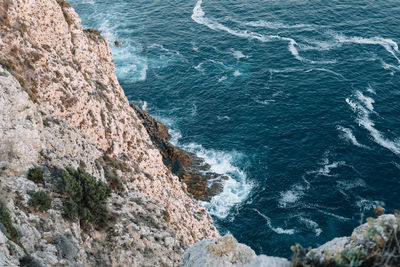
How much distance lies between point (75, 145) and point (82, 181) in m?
5.27

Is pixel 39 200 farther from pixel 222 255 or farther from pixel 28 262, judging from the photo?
pixel 222 255

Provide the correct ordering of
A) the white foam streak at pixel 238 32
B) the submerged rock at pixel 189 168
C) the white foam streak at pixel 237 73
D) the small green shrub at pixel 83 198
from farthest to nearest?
1. the white foam streak at pixel 238 32
2. the white foam streak at pixel 237 73
3. the submerged rock at pixel 189 168
4. the small green shrub at pixel 83 198

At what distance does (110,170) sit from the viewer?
113 feet

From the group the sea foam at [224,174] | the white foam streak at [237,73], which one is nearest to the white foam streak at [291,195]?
the sea foam at [224,174]

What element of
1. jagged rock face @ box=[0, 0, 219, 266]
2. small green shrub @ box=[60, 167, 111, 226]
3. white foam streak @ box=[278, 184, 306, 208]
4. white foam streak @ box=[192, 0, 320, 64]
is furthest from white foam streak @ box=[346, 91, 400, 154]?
small green shrub @ box=[60, 167, 111, 226]

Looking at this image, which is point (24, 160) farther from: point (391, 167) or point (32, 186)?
point (391, 167)

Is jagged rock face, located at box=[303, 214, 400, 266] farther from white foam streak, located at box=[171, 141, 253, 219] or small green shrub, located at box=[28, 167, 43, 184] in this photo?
white foam streak, located at box=[171, 141, 253, 219]

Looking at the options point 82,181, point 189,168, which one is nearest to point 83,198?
point 82,181

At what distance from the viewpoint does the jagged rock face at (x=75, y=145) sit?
23781mm

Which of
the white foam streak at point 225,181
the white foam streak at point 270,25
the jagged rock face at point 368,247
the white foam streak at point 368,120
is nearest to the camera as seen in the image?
the jagged rock face at point 368,247

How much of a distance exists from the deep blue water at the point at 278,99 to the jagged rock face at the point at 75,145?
877 inches

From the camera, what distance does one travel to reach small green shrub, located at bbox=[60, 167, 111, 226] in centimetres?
2530

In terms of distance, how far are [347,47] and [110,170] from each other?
8562 centimetres

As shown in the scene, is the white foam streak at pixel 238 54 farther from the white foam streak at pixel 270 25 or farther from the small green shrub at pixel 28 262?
the small green shrub at pixel 28 262
